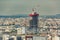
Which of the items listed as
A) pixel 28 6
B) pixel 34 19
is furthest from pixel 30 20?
pixel 28 6

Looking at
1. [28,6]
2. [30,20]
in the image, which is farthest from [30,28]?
[28,6]

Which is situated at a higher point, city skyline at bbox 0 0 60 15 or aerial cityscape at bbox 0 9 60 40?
city skyline at bbox 0 0 60 15

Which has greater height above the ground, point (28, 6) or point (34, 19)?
point (28, 6)

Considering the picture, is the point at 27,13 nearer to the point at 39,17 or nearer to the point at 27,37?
the point at 39,17

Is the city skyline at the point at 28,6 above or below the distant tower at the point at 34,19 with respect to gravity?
above

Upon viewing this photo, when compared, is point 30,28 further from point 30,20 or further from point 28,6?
point 28,6

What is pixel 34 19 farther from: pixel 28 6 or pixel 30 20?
pixel 28 6

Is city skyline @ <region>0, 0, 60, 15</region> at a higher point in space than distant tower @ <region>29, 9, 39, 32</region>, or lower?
higher

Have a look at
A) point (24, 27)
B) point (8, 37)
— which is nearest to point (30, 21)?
point (24, 27)

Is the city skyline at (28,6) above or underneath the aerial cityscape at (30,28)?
above
